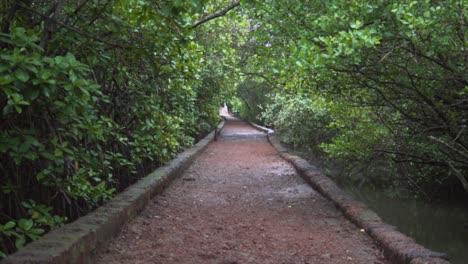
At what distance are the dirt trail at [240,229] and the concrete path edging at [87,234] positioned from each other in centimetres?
14

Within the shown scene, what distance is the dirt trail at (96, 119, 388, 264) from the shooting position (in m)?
4.59

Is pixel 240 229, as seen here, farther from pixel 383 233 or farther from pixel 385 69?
pixel 385 69

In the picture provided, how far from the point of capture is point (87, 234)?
4105mm

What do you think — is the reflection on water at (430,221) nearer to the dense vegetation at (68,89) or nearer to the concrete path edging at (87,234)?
the concrete path edging at (87,234)

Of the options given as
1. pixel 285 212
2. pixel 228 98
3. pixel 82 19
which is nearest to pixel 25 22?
pixel 82 19

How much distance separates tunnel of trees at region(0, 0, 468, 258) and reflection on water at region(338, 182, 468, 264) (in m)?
0.73

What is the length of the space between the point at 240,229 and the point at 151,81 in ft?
7.52

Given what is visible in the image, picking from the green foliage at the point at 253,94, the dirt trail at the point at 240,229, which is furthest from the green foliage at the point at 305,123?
the green foliage at the point at 253,94

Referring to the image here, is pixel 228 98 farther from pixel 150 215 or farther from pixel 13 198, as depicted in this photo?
pixel 13 198

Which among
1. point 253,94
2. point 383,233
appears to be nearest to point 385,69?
point 383,233

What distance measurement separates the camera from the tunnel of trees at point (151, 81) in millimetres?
3658

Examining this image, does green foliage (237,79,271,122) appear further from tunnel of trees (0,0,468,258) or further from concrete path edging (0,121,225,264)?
concrete path edging (0,121,225,264)

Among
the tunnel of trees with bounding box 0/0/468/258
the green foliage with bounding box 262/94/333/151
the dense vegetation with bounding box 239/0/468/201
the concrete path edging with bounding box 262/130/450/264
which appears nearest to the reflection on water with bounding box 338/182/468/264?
the dense vegetation with bounding box 239/0/468/201

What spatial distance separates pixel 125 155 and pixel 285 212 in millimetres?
2586
